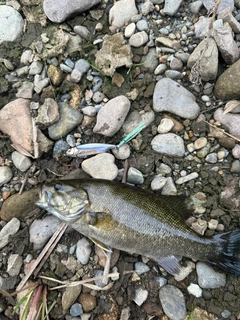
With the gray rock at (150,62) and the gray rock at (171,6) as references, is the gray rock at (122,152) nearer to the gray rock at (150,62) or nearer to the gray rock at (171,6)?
the gray rock at (150,62)

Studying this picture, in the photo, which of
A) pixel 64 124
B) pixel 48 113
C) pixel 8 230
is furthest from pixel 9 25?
pixel 8 230

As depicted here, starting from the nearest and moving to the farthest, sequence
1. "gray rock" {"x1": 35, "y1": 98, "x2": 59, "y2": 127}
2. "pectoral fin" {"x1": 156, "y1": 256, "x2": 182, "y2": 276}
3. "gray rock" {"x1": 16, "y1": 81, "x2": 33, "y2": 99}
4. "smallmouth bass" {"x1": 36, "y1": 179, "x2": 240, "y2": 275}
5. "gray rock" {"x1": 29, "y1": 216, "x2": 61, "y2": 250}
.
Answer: "smallmouth bass" {"x1": 36, "y1": 179, "x2": 240, "y2": 275} → "pectoral fin" {"x1": 156, "y1": 256, "x2": 182, "y2": 276} → "gray rock" {"x1": 29, "y1": 216, "x2": 61, "y2": 250} → "gray rock" {"x1": 35, "y1": 98, "x2": 59, "y2": 127} → "gray rock" {"x1": 16, "y1": 81, "x2": 33, "y2": 99}

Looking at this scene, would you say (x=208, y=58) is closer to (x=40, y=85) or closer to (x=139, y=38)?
(x=139, y=38)

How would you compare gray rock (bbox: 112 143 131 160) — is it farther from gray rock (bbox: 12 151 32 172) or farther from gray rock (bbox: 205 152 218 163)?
gray rock (bbox: 12 151 32 172)

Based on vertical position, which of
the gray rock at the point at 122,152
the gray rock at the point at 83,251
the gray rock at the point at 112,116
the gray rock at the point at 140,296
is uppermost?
the gray rock at the point at 112,116

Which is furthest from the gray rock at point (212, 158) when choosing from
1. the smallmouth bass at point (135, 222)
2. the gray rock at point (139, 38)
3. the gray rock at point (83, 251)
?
the gray rock at point (83, 251)

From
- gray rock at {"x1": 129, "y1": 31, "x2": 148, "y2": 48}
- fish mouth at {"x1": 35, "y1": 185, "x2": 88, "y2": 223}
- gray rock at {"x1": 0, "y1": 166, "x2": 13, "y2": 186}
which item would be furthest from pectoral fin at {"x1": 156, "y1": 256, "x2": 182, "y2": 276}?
gray rock at {"x1": 129, "y1": 31, "x2": 148, "y2": 48}

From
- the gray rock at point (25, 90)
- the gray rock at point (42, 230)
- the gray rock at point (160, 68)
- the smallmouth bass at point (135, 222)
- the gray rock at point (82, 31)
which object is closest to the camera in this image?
the smallmouth bass at point (135, 222)
